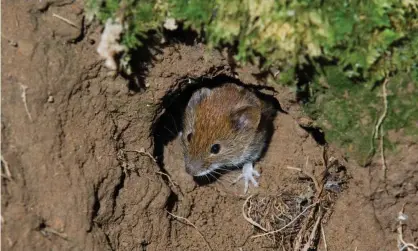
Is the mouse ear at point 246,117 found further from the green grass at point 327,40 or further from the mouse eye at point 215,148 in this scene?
the green grass at point 327,40

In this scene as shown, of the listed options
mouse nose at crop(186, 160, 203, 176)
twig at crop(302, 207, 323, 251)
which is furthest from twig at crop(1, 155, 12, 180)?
twig at crop(302, 207, 323, 251)

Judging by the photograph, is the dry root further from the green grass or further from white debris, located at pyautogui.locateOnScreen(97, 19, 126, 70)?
white debris, located at pyautogui.locateOnScreen(97, 19, 126, 70)

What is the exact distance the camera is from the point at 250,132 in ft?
15.0

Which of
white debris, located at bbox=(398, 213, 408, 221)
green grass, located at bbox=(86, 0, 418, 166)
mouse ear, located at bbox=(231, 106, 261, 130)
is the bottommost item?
white debris, located at bbox=(398, 213, 408, 221)

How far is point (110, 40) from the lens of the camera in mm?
3066

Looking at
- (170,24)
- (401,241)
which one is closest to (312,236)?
(401,241)

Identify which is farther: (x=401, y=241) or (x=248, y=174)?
(x=248, y=174)

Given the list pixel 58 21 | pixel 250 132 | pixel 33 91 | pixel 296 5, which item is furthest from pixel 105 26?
pixel 250 132

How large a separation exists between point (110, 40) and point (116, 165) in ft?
3.17

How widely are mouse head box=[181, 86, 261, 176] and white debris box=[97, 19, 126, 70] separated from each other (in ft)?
4.75

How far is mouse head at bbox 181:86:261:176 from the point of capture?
14.4 ft

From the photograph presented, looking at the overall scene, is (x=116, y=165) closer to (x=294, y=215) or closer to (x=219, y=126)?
(x=219, y=126)

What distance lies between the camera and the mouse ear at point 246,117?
4324mm

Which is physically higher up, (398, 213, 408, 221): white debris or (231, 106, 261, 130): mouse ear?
(231, 106, 261, 130): mouse ear
